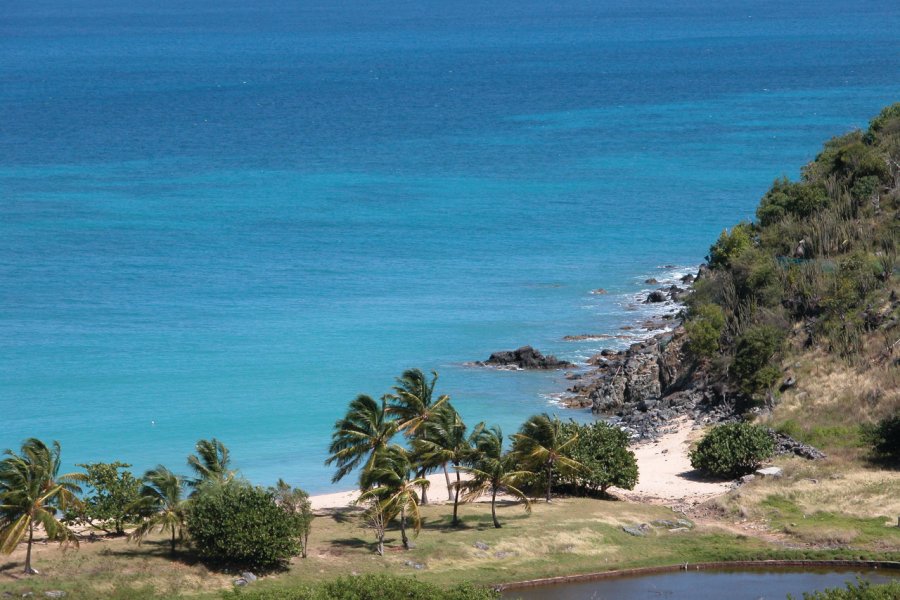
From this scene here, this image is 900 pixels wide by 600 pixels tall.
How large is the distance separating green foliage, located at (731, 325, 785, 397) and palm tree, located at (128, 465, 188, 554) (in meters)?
36.0

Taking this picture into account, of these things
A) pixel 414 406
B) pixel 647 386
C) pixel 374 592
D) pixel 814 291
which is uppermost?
pixel 814 291

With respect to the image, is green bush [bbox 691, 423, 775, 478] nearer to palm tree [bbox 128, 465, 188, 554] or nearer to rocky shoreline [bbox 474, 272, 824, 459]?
rocky shoreline [bbox 474, 272, 824, 459]

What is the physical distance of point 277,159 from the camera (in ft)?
558

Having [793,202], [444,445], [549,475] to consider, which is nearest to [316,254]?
[793,202]

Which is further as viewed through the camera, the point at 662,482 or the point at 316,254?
the point at 316,254

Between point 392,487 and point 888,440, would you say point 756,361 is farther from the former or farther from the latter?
point 392,487

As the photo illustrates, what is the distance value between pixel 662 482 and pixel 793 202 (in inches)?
1406

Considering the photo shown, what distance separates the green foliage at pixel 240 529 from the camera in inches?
2055

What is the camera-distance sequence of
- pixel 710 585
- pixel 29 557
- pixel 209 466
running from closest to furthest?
pixel 29 557, pixel 710 585, pixel 209 466

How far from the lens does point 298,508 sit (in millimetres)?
55531

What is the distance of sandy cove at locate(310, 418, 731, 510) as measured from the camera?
65938 millimetres

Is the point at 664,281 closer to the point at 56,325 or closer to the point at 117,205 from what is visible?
the point at 56,325

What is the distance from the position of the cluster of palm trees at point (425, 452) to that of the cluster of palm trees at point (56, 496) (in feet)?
19.4

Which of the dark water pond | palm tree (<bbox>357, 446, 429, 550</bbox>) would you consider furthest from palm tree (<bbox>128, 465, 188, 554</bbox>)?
the dark water pond
